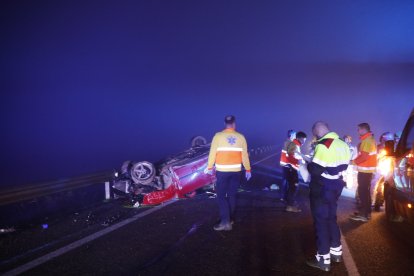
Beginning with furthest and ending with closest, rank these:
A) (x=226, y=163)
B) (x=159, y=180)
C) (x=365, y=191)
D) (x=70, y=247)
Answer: (x=159, y=180) → (x=365, y=191) → (x=226, y=163) → (x=70, y=247)

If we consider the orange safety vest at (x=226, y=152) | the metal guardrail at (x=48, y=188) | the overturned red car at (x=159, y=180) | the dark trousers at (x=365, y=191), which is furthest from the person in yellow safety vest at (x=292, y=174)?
the metal guardrail at (x=48, y=188)

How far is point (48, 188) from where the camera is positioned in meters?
7.66

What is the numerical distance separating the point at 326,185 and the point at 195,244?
2.16 m

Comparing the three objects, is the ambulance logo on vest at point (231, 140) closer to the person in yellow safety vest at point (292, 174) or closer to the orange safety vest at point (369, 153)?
the person in yellow safety vest at point (292, 174)

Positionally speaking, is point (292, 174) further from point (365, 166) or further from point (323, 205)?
point (323, 205)

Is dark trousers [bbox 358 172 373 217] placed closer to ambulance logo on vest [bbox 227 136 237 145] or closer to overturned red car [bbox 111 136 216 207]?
ambulance logo on vest [bbox 227 136 237 145]

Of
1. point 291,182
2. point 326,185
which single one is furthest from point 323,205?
point 291,182

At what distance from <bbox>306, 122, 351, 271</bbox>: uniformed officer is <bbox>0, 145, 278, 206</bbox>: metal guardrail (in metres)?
5.36

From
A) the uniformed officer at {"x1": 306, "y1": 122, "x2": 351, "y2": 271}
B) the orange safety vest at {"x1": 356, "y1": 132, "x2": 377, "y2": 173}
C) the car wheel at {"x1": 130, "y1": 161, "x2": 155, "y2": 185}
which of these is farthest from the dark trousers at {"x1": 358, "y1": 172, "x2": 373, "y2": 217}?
the car wheel at {"x1": 130, "y1": 161, "x2": 155, "y2": 185}

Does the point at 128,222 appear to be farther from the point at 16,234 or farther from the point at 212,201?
the point at 212,201

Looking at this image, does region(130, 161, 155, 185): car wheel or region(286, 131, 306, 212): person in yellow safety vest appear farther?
region(130, 161, 155, 185): car wheel

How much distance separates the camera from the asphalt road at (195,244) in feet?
15.0

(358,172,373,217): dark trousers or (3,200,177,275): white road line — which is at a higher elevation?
(358,172,373,217): dark trousers

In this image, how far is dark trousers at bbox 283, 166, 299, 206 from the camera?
8055 mm
